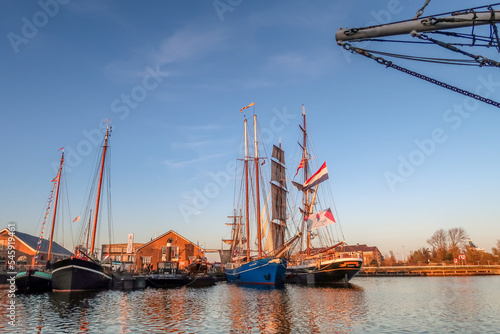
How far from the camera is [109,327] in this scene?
21109 millimetres

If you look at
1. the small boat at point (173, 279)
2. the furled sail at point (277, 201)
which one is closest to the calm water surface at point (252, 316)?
the small boat at point (173, 279)

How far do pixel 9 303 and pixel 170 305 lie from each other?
14.0 meters

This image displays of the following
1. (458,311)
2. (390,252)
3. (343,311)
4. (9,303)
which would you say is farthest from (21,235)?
(390,252)

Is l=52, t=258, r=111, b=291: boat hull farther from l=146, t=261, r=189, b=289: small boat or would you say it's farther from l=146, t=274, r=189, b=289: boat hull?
l=146, t=261, r=189, b=289: small boat

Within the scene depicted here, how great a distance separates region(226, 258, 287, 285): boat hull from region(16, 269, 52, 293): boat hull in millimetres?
28681

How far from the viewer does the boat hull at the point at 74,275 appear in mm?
39688

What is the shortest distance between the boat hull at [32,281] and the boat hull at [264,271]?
28.7 m

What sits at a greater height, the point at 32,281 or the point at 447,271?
the point at 32,281

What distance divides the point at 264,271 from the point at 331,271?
12457mm

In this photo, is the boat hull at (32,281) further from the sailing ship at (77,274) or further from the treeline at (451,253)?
the treeline at (451,253)

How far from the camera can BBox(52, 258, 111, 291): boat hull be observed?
130ft

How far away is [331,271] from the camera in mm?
59438

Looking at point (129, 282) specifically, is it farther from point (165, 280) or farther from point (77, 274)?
point (77, 274)

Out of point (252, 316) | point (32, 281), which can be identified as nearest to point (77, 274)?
point (32, 281)
